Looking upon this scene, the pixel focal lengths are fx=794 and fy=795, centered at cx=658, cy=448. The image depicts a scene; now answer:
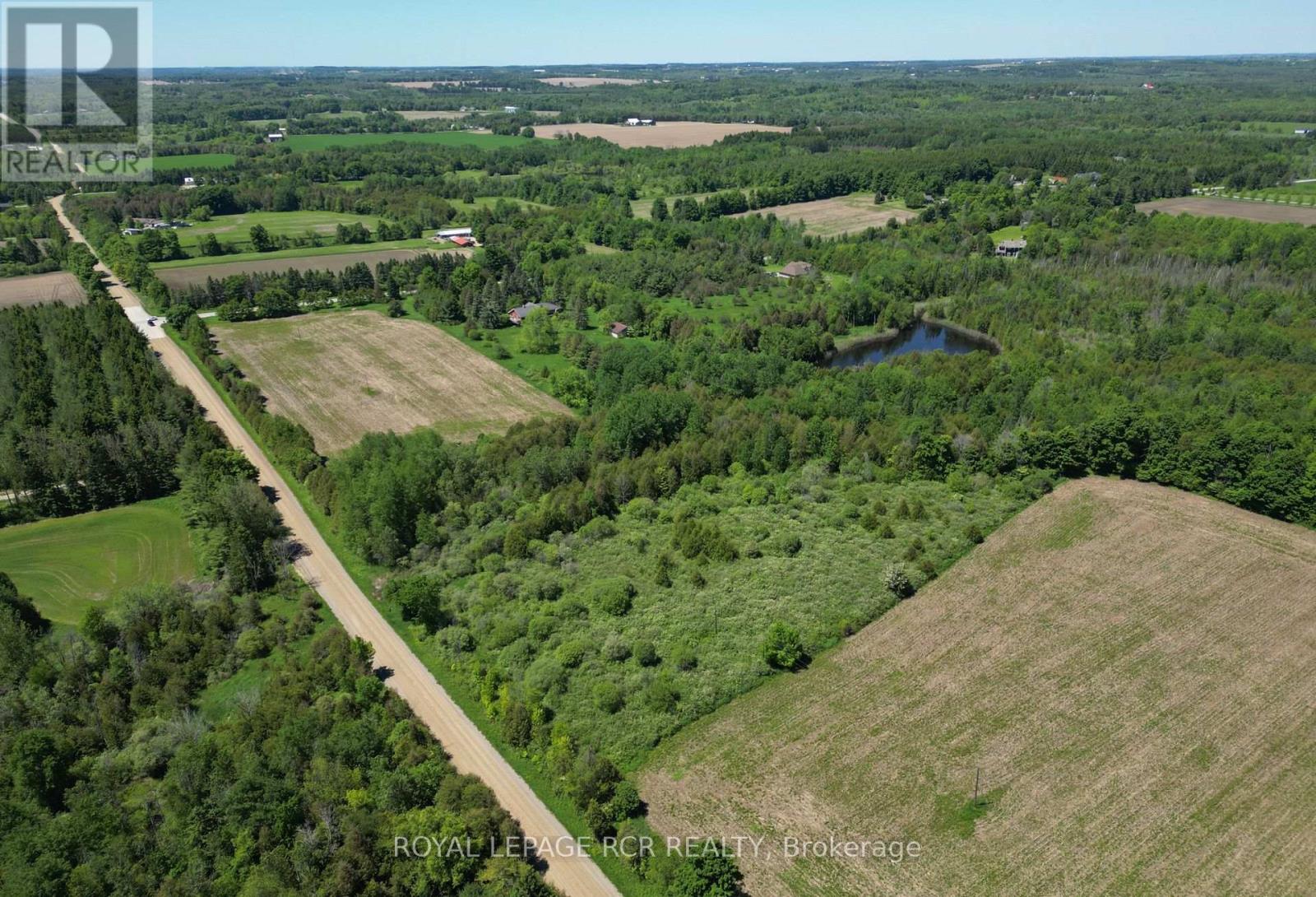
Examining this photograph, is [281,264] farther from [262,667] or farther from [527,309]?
[262,667]

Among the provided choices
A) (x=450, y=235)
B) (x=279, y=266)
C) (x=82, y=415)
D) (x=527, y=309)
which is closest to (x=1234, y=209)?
(x=527, y=309)

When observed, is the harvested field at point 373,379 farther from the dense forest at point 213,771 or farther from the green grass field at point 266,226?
the green grass field at point 266,226

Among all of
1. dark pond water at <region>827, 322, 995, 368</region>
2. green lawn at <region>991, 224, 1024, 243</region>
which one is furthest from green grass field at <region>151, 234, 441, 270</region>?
green lawn at <region>991, 224, 1024, 243</region>

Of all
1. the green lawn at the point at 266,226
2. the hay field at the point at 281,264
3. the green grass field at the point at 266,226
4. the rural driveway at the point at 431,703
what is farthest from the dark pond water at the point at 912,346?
the green lawn at the point at 266,226

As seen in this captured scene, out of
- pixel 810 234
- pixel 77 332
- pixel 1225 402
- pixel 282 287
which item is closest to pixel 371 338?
pixel 282 287

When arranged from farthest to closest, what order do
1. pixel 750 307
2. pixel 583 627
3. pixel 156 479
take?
1. pixel 750 307
2. pixel 156 479
3. pixel 583 627

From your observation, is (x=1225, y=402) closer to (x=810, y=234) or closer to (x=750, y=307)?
(x=750, y=307)

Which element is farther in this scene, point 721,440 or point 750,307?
point 750,307
